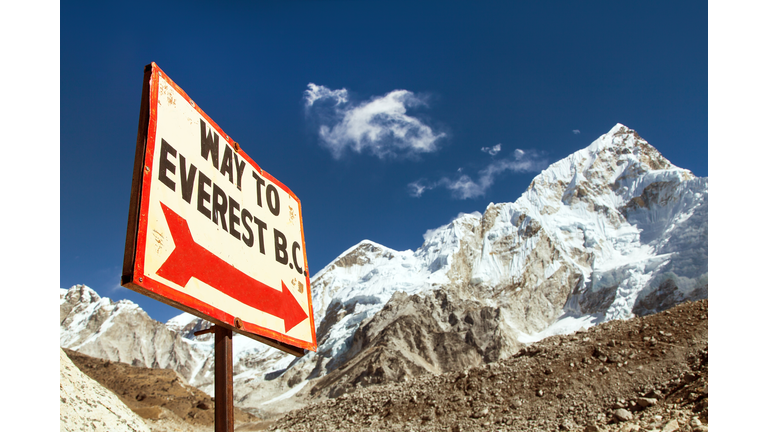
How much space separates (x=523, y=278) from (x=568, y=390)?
69.4 metres

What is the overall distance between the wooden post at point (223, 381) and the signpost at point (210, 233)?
0.01 m

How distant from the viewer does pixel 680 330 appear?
18.1m

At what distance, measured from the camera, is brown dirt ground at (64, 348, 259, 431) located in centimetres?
2720

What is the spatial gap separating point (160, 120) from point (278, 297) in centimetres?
130

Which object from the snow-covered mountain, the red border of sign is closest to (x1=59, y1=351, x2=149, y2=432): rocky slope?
the red border of sign

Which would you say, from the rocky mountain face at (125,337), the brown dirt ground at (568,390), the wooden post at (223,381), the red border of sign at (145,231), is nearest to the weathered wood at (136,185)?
the red border of sign at (145,231)

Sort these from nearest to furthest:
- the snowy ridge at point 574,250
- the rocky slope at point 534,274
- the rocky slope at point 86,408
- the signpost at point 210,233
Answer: the signpost at point 210,233 < the rocky slope at point 86,408 < the rocky slope at point 534,274 < the snowy ridge at point 574,250

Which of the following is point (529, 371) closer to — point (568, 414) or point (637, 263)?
point (568, 414)

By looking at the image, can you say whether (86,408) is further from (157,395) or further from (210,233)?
(157,395)

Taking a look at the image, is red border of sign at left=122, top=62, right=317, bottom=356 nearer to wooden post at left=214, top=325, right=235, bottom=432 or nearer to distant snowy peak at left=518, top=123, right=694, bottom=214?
wooden post at left=214, top=325, right=235, bottom=432

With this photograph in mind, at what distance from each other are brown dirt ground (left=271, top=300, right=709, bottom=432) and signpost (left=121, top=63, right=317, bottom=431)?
12.1m

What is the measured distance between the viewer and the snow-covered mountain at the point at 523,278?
209 ft

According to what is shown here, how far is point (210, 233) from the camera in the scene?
250 centimetres

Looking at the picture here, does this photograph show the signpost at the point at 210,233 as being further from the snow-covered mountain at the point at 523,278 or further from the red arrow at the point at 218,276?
the snow-covered mountain at the point at 523,278
